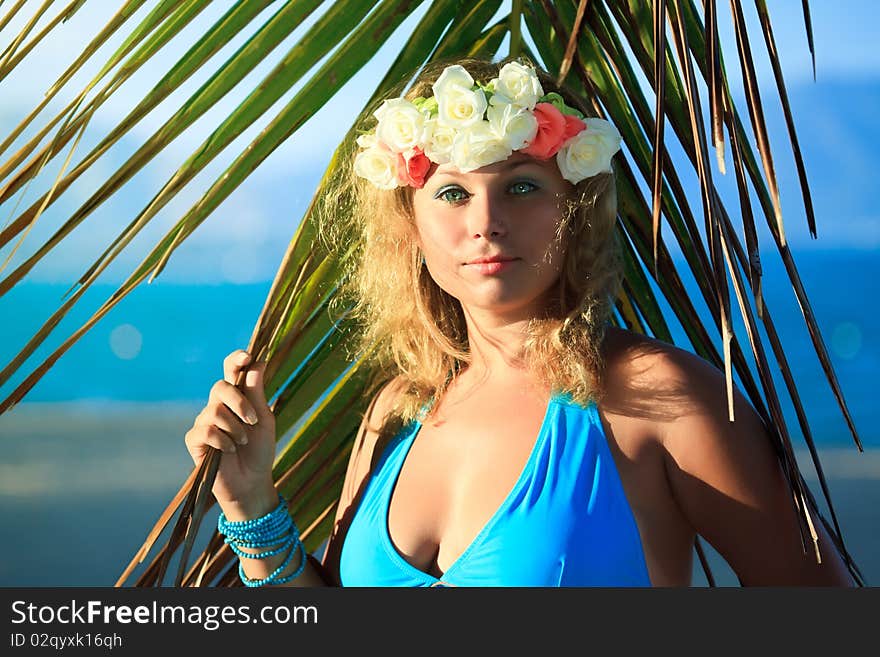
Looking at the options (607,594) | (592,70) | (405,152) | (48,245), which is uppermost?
(592,70)

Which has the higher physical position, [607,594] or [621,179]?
[621,179]

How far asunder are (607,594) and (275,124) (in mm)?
718

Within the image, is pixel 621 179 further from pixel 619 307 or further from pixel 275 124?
pixel 275 124

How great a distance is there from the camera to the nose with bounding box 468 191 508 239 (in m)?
1.22

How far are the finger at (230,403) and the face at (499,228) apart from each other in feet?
1.07

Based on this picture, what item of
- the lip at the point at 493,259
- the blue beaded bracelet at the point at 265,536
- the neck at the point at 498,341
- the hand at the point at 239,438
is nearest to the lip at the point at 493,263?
the lip at the point at 493,259

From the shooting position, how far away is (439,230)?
4.17 ft

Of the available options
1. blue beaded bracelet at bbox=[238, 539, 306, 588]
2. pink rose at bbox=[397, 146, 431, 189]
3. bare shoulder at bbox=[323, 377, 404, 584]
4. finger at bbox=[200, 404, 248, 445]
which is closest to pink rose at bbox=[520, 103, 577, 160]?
pink rose at bbox=[397, 146, 431, 189]

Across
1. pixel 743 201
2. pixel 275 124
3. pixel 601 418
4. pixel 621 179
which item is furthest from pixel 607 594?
pixel 275 124

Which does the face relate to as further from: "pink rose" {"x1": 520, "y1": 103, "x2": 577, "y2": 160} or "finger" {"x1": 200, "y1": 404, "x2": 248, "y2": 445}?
"finger" {"x1": 200, "y1": 404, "x2": 248, "y2": 445}

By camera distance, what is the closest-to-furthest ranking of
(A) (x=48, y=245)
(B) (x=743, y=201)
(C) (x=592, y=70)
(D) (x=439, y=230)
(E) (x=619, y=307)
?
(B) (x=743, y=201) < (A) (x=48, y=245) < (D) (x=439, y=230) < (C) (x=592, y=70) < (E) (x=619, y=307)

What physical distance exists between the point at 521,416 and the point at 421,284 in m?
0.28

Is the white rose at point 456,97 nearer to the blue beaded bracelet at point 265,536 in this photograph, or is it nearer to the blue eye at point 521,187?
the blue eye at point 521,187

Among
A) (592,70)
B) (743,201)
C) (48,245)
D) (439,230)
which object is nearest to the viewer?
(743,201)
